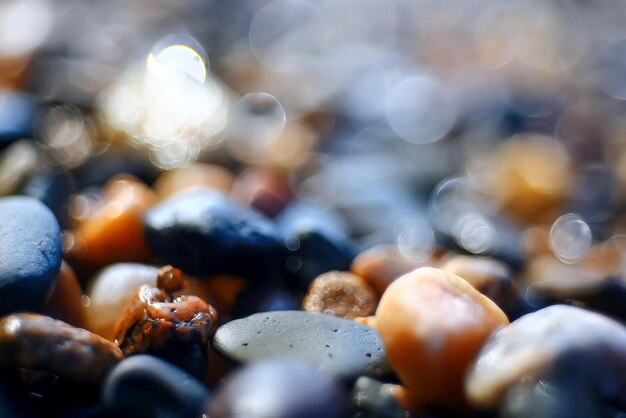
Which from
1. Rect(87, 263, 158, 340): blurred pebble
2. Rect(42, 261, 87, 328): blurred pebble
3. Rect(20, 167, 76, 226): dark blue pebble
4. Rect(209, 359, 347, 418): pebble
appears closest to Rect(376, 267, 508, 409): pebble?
Rect(209, 359, 347, 418): pebble

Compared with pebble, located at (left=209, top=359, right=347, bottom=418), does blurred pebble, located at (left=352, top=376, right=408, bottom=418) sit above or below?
below

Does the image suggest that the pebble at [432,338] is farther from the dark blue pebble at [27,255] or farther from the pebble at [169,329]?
the dark blue pebble at [27,255]

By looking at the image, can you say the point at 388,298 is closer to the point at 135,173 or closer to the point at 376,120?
the point at 135,173

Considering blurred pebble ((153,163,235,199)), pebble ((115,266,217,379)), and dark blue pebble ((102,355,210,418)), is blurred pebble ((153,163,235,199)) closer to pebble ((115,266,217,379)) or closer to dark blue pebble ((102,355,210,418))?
pebble ((115,266,217,379))

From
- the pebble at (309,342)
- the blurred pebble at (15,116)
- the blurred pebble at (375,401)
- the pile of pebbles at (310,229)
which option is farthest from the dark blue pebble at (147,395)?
the blurred pebble at (15,116)

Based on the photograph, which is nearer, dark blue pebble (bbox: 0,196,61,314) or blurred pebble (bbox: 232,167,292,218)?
dark blue pebble (bbox: 0,196,61,314)

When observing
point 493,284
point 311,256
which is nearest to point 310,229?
point 311,256

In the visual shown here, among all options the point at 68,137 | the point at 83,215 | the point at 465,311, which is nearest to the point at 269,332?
the point at 465,311
